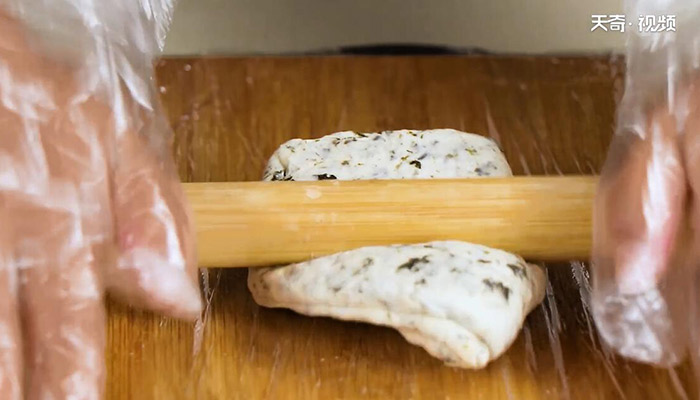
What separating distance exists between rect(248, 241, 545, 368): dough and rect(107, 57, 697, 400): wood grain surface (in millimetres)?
36

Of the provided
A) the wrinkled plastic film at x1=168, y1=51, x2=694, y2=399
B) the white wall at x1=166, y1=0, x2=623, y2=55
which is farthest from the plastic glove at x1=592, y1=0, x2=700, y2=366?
the white wall at x1=166, y1=0, x2=623, y2=55

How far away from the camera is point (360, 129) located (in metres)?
0.81

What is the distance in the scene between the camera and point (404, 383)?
60 cm

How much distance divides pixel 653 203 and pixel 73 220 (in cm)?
38

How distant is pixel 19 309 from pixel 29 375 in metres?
0.04

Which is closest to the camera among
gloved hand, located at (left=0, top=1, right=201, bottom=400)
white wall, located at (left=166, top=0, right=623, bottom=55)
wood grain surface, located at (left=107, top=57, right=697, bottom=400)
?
gloved hand, located at (left=0, top=1, right=201, bottom=400)

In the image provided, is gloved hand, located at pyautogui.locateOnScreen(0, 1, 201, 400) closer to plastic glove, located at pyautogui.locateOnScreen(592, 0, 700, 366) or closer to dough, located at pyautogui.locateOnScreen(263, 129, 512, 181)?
dough, located at pyautogui.locateOnScreen(263, 129, 512, 181)

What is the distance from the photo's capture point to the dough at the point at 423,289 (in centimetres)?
56

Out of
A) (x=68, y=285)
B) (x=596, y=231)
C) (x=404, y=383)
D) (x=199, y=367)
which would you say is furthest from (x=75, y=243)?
(x=596, y=231)

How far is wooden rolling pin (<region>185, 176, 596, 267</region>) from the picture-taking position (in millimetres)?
616

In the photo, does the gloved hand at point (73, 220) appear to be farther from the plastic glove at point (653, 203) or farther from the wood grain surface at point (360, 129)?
the plastic glove at point (653, 203)

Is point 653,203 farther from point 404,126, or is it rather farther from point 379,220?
point 404,126

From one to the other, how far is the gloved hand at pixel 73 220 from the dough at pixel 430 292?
0.30ft

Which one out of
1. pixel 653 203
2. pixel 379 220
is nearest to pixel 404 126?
pixel 379 220
